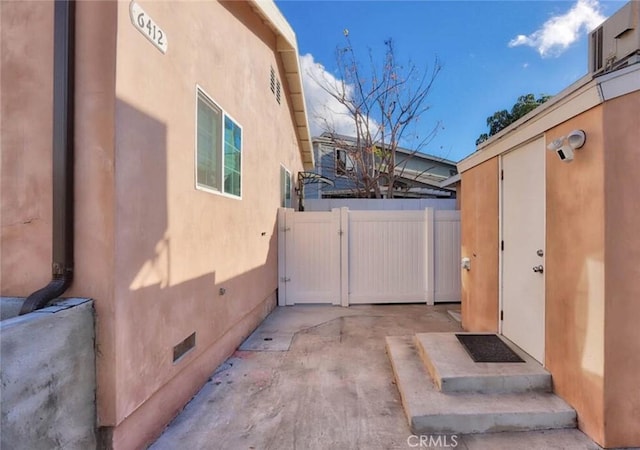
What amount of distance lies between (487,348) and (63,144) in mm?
4276

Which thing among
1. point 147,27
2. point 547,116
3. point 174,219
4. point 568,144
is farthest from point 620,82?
point 174,219

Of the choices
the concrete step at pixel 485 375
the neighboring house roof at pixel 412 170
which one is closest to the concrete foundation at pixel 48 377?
the concrete step at pixel 485 375

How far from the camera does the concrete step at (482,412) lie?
2484 mm

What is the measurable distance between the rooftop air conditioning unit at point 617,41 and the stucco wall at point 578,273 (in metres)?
0.46

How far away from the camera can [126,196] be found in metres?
2.09

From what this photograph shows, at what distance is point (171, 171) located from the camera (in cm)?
263

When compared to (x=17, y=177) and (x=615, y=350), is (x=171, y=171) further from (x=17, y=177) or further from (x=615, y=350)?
(x=615, y=350)

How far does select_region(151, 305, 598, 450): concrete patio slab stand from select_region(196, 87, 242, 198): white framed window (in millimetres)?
2121

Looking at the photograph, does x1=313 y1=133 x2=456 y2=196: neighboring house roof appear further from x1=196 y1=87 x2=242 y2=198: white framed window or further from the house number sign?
the house number sign

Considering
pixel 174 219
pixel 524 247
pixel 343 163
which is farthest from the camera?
pixel 343 163

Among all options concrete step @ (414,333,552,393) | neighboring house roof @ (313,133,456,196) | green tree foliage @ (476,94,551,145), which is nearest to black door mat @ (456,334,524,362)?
concrete step @ (414,333,552,393)

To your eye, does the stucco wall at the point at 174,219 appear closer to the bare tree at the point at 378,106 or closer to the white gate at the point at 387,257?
the white gate at the point at 387,257

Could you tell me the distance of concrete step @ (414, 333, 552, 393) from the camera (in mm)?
2799

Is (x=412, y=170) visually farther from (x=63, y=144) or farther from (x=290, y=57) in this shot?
(x=63, y=144)
